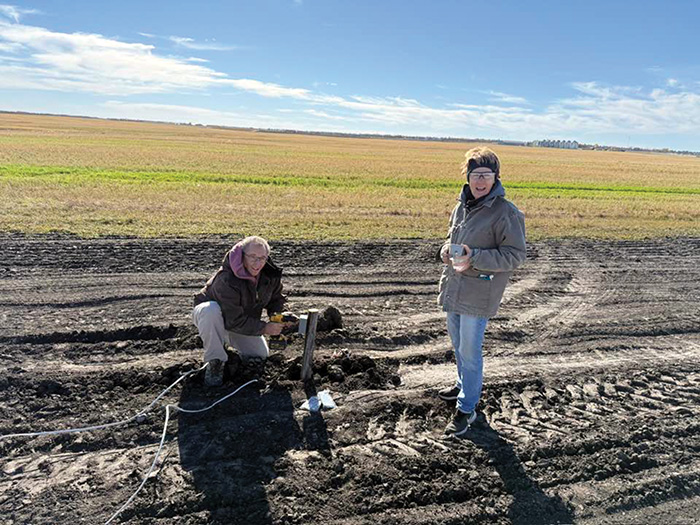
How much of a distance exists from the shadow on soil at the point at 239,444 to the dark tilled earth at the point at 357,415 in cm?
1

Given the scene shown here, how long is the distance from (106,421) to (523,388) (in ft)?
12.1

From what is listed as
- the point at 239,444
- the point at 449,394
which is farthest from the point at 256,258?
the point at 449,394

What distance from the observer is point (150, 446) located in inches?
149

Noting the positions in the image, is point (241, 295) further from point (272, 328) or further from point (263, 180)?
point (263, 180)

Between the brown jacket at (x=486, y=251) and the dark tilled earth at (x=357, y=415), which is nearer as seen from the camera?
the dark tilled earth at (x=357, y=415)

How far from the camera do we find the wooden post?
4.55 metres

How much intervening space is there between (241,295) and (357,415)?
56.1 inches

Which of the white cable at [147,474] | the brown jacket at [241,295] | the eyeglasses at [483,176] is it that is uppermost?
the eyeglasses at [483,176]

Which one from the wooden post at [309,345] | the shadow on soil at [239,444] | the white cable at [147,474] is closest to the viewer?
the white cable at [147,474]

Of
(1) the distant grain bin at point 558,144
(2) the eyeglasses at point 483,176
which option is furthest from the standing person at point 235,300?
(1) the distant grain bin at point 558,144

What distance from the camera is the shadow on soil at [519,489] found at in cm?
327

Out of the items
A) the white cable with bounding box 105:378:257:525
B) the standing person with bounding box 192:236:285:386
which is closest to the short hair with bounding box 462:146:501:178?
the standing person with bounding box 192:236:285:386

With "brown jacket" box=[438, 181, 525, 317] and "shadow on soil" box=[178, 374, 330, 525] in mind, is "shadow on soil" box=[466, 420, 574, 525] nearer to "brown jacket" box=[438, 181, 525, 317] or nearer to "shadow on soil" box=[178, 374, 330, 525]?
"brown jacket" box=[438, 181, 525, 317]

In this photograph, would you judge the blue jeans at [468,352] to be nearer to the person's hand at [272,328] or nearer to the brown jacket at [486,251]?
the brown jacket at [486,251]
